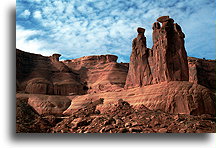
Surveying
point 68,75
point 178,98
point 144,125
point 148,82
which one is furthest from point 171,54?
point 68,75

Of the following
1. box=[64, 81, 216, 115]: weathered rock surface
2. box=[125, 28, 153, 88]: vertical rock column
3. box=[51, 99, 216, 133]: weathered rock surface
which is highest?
box=[125, 28, 153, 88]: vertical rock column

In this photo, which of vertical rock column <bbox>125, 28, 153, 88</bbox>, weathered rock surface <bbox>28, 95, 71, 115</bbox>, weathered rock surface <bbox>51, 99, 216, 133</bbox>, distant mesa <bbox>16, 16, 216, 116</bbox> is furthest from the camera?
weathered rock surface <bbox>28, 95, 71, 115</bbox>

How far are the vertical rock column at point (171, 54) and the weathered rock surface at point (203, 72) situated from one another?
23248 mm

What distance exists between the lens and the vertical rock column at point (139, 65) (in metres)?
25.6

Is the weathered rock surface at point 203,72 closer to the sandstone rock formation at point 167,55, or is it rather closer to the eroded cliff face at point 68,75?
the eroded cliff face at point 68,75

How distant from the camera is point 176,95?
19953 millimetres

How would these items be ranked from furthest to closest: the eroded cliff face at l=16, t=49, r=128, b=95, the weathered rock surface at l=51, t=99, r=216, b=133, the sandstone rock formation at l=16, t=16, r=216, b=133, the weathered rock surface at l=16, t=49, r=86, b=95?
1. the eroded cliff face at l=16, t=49, r=128, b=95
2. the weathered rock surface at l=16, t=49, r=86, b=95
3. the sandstone rock formation at l=16, t=16, r=216, b=133
4. the weathered rock surface at l=51, t=99, r=216, b=133

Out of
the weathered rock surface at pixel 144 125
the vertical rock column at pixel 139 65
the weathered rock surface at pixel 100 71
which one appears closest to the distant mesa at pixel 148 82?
the vertical rock column at pixel 139 65

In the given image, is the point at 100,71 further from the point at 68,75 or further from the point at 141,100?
the point at 141,100

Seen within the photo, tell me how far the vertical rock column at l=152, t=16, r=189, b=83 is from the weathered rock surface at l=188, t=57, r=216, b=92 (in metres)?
23.2

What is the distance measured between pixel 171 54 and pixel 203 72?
26545mm

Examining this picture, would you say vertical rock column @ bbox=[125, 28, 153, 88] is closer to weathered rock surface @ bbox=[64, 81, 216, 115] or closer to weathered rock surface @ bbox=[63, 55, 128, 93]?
Result: weathered rock surface @ bbox=[64, 81, 216, 115]

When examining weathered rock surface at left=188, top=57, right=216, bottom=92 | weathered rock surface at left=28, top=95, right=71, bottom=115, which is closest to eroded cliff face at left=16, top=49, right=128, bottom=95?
weathered rock surface at left=28, top=95, right=71, bottom=115

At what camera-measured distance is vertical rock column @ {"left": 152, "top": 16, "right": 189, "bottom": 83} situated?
2237 cm
